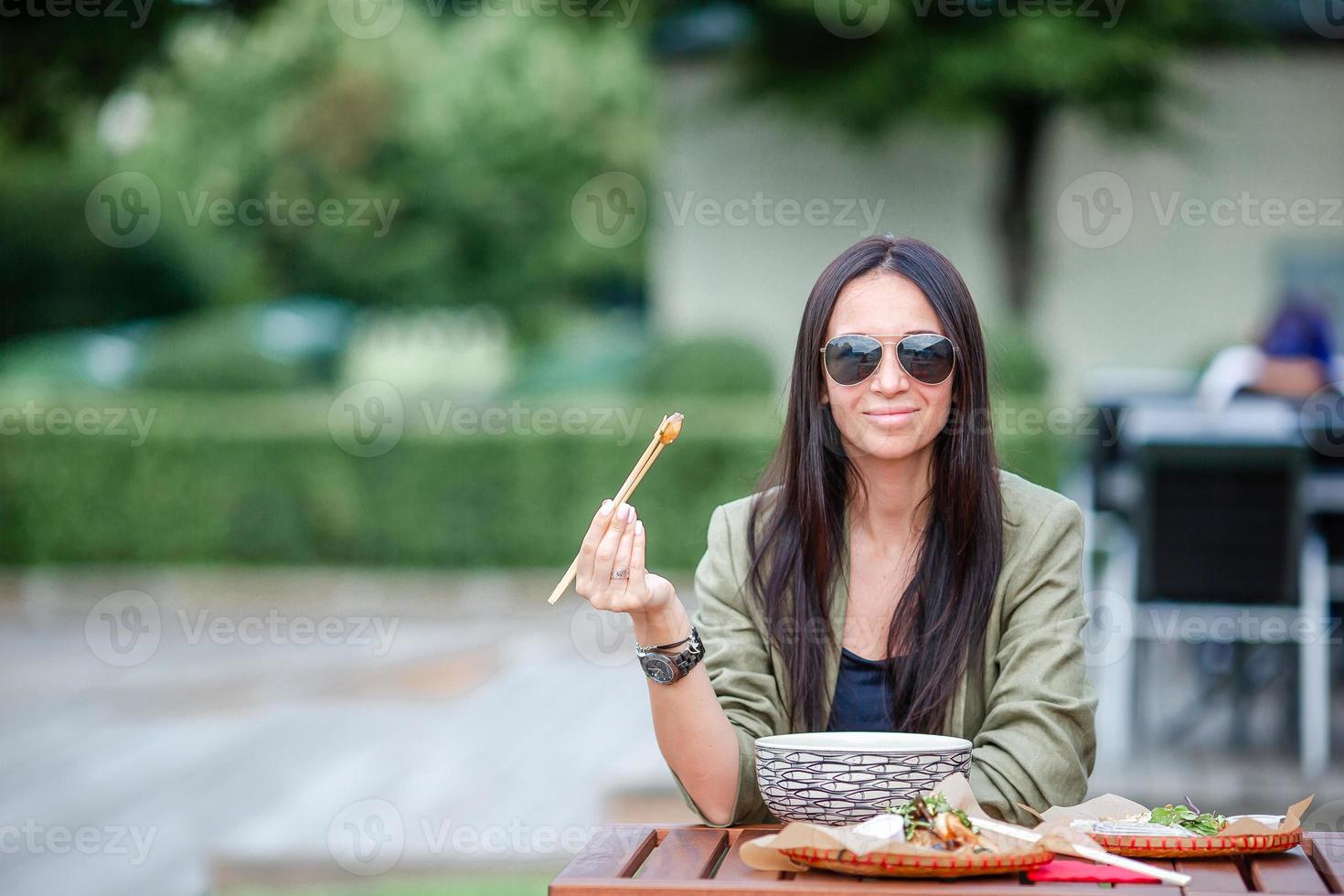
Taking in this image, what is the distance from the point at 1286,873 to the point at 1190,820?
0.13 metres

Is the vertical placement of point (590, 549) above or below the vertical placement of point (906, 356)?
below

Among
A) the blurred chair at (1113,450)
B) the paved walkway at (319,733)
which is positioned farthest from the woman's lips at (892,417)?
the blurred chair at (1113,450)

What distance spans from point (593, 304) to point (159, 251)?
10.0m

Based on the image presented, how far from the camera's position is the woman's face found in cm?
226

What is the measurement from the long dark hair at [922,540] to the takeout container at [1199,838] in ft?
1.63

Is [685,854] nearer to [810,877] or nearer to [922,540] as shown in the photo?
[810,877]

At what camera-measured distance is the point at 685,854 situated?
1.85 m

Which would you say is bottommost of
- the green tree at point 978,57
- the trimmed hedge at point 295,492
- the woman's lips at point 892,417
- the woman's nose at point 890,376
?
the trimmed hedge at point 295,492

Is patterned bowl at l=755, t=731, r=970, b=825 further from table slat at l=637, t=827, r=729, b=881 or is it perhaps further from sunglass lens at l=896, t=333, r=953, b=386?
sunglass lens at l=896, t=333, r=953, b=386

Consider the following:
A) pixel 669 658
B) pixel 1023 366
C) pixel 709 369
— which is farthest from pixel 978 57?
pixel 669 658

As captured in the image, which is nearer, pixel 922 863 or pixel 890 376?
pixel 922 863

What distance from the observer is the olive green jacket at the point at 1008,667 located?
216 centimetres

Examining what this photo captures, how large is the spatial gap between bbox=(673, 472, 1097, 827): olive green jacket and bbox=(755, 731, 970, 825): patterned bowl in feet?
1.03

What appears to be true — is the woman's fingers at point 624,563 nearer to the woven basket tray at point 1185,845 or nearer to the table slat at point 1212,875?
the woven basket tray at point 1185,845
